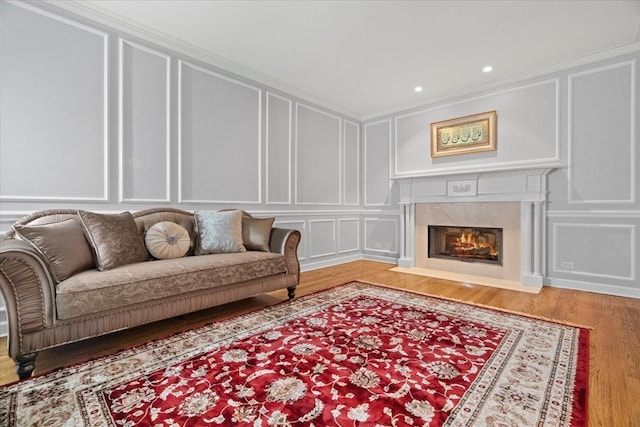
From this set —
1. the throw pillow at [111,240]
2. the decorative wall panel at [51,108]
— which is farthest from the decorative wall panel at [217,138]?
the throw pillow at [111,240]

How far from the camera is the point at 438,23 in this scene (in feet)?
9.34

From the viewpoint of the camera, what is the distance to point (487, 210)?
161 inches

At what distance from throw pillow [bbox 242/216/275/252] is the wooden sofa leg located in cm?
172

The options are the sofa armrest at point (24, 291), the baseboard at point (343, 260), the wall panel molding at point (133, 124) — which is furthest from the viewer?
the baseboard at point (343, 260)

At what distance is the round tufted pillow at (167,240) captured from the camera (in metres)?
2.58

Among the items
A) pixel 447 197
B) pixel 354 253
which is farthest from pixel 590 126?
pixel 354 253

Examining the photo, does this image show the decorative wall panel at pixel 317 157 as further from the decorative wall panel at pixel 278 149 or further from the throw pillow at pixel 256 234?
the throw pillow at pixel 256 234

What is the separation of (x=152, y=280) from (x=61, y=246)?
0.60m

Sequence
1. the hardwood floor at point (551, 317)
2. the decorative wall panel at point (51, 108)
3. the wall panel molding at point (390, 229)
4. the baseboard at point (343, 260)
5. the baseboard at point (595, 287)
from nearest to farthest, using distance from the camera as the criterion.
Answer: the hardwood floor at point (551, 317) < the decorative wall panel at point (51, 108) < the baseboard at point (595, 287) < the baseboard at point (343, 260) < the wall panel molding at point (390, 229)

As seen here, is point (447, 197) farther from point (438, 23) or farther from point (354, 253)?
point (438, 23)

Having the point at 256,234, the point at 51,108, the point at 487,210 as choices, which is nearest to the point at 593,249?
the point at 487,210

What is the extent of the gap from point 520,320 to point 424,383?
1395 mm

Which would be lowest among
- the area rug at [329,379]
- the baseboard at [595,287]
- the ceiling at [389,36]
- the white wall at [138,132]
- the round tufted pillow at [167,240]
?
the area rug at [329,379]

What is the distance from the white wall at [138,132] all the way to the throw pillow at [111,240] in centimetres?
47
